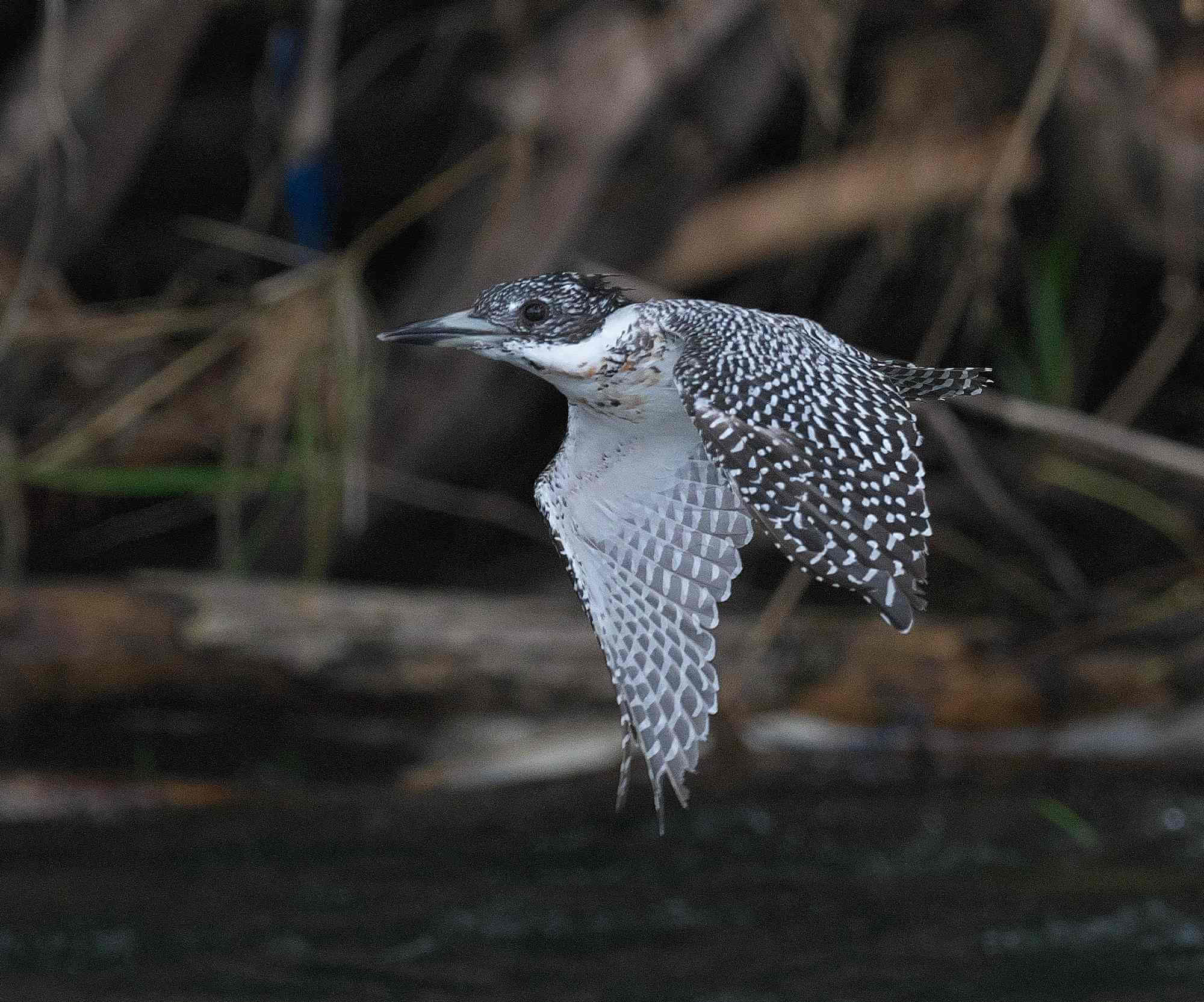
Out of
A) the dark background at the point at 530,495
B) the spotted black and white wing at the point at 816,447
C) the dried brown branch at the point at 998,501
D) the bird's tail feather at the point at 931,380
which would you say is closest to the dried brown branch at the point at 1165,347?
the dark background at the point at 530,495

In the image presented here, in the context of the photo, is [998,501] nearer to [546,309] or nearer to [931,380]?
[931,380]

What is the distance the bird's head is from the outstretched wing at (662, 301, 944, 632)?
0.51 ft

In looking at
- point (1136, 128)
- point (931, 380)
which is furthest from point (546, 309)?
point (1136, 128)

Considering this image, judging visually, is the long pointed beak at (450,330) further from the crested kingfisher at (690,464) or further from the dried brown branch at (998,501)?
the dried brown branch at (998,501)

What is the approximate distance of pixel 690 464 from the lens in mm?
2947

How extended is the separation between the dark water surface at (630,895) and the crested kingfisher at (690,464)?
902 mm

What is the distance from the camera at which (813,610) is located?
4984 mm

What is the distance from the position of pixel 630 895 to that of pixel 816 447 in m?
1.65

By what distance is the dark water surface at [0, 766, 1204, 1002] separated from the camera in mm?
3473

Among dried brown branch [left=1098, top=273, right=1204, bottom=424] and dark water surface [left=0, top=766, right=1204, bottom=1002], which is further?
dried brown branch [left=1098, top=273, right=1204, bottom=424]

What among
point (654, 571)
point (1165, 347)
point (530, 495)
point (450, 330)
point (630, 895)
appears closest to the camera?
point (450, 330)

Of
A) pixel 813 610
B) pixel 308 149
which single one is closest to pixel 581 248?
pixel 308 149

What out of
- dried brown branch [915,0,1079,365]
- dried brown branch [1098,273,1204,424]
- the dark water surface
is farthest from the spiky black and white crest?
dried brown branch [1098,273,1204,424]

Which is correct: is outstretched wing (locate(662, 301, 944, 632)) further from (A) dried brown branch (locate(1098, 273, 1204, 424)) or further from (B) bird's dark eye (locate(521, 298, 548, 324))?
(A) dried brown branch (locate(1098, 273, 1204, 424))
